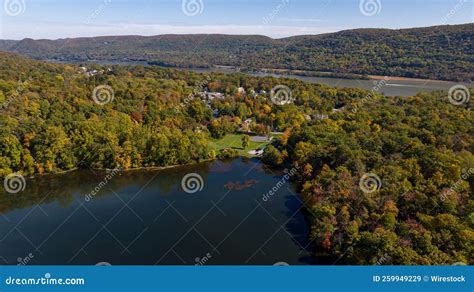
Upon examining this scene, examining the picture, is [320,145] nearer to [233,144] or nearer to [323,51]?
[233,144]

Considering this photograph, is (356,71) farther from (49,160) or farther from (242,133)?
(49,160)

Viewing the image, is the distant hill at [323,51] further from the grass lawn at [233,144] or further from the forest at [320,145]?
the grass lawn at [233,144]

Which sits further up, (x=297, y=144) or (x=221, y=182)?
(x=297, y=144)

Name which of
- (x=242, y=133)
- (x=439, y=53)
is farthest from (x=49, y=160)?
(x=439, y=53)

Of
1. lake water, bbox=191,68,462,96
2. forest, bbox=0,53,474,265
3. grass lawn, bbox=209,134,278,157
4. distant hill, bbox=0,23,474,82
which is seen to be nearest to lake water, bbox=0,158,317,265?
forest, bbox=0,53,474,265

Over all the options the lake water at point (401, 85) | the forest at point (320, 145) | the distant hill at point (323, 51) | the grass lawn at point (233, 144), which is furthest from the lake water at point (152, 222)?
the distant hill at point (323, 51)

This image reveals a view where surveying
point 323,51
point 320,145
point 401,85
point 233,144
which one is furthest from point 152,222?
point 323,51
